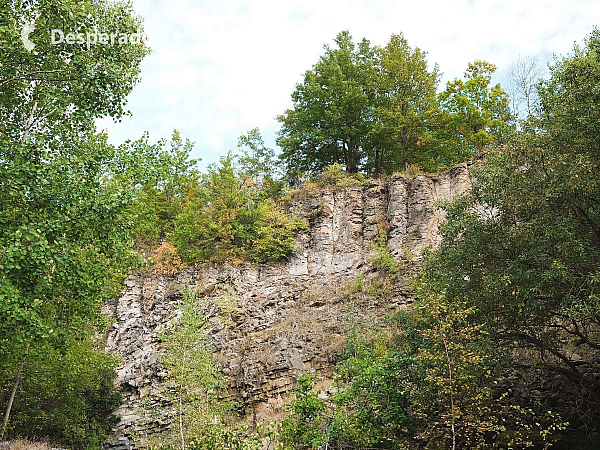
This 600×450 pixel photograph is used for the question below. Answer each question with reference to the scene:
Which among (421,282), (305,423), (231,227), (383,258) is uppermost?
(231,227)

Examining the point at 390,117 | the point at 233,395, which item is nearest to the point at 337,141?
the point at 390,117

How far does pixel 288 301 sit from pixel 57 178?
13.7 meters

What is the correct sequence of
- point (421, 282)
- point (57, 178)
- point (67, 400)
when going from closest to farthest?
point (57, 178)
point (421, 282)
point (67, 400)

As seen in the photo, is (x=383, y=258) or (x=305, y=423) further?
(x=383, y=258)

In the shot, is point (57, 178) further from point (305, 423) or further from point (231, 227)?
point (231, 227)

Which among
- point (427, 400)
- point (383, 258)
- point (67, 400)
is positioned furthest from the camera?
point (383, 258)

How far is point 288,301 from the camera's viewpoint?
907 inches

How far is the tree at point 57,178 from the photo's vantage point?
10.1 m

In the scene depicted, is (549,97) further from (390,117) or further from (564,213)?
(390,117)

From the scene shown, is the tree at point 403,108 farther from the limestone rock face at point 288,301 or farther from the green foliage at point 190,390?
the green foliage at point 190,390

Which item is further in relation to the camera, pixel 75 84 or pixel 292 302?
pixel 292 302

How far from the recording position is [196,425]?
46.2 feet

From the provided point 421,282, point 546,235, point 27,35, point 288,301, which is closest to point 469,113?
point 288,301

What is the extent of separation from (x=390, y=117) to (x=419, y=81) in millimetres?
3242
